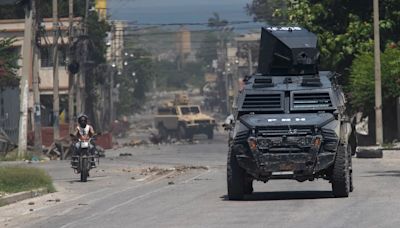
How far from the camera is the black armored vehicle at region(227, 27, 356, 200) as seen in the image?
833 inches

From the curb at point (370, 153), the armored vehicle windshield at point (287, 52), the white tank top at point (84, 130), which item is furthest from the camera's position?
the curb at point (370, 153)

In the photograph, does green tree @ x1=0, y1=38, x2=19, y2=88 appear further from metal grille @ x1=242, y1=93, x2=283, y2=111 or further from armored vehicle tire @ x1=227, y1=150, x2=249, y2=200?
armored vehicle tire @ x1=227, y1=150, x2=249, y2=200

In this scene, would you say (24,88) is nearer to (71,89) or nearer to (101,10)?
(71,89)

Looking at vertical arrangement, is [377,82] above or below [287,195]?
above

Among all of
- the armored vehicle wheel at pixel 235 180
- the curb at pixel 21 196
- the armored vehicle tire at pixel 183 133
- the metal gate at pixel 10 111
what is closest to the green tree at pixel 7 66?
the metal gate at pixel 10 111

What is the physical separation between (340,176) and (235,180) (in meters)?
1.88

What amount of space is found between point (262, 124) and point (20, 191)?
6.55m

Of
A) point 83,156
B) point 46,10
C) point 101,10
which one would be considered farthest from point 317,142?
point 101,10

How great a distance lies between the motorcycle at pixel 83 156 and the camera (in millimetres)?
30672

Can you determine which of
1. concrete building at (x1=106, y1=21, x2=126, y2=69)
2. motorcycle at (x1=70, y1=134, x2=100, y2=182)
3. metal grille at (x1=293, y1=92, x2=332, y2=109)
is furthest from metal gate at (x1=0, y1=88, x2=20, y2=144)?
concrete building at (x1=106, y1=21, x2=126, y2=69)

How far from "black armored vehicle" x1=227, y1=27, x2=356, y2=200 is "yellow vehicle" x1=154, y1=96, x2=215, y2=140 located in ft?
223

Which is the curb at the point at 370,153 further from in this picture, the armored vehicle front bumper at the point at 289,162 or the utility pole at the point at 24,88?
the armored vehicle front bumper at the point at 289,162

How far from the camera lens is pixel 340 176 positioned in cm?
2145

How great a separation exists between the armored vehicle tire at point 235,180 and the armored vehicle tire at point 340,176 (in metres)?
1.62
